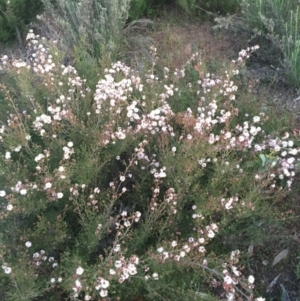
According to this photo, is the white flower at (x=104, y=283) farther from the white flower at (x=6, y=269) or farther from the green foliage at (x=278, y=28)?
the green foliage at (x=278, y=28)

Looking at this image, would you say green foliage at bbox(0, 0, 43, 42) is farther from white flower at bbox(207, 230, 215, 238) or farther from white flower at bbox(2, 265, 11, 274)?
white flower at bbox(207, 230, 215, 238)

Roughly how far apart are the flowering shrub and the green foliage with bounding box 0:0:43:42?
1.42 meters

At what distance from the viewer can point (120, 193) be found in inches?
90.0

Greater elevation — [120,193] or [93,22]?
[93,22]

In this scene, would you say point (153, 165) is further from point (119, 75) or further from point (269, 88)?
point (269, 88)

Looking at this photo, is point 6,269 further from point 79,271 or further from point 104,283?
point 104,283

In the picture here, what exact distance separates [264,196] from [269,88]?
1116mm

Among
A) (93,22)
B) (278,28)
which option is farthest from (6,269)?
(278,28)

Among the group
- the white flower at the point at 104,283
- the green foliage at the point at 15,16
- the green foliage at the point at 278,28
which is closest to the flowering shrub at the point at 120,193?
the white flower at the point at 104,283

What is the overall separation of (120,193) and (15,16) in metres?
2.36

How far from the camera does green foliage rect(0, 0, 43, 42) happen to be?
156 inches

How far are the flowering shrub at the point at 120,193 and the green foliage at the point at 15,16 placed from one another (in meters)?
1.42

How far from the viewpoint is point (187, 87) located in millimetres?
3092

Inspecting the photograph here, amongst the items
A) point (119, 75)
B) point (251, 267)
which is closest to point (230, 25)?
point (119, 75)
